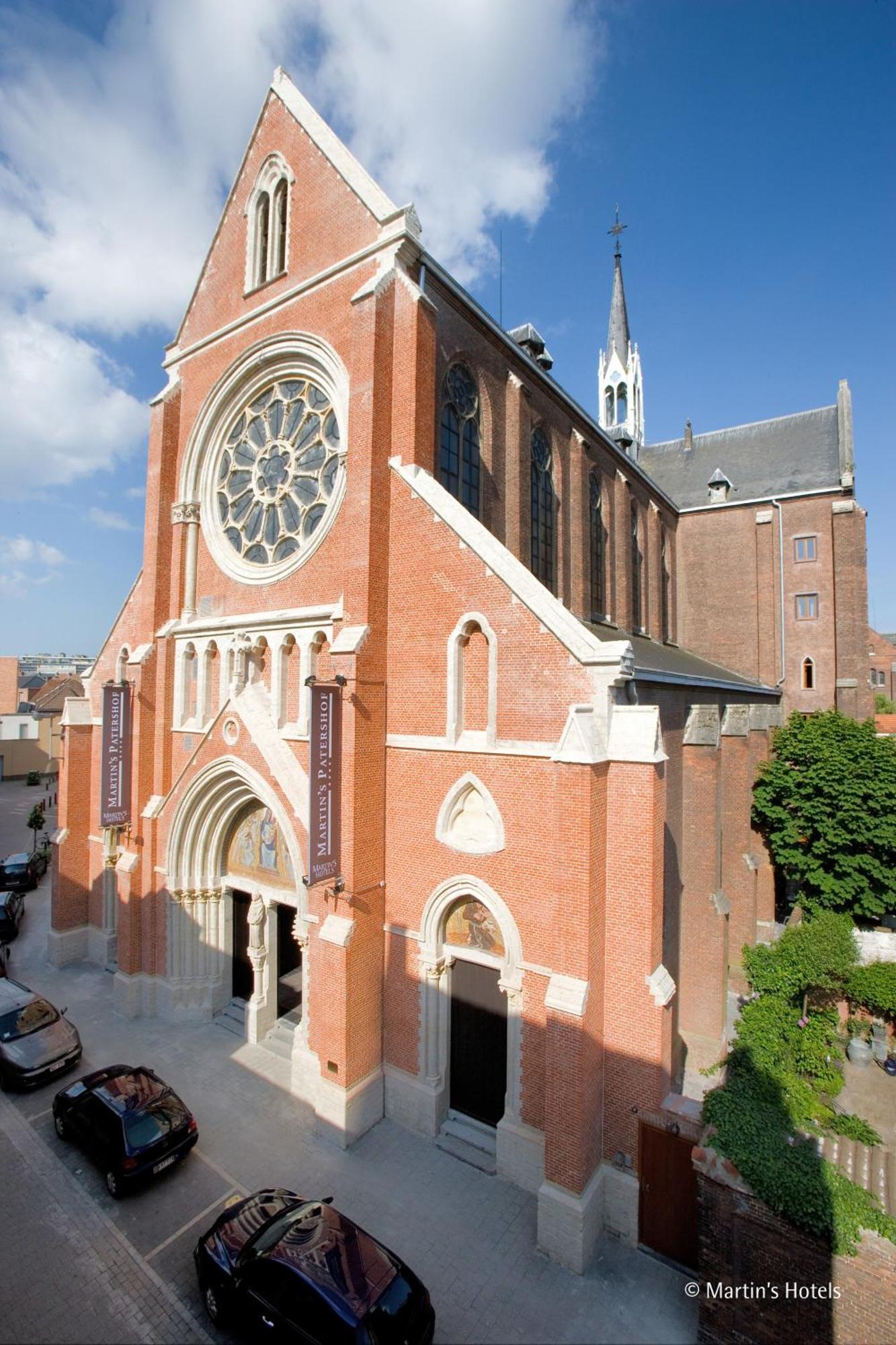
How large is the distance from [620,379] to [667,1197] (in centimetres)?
3970

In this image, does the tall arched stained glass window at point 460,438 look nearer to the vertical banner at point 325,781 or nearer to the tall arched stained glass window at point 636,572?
the vertical banner at point 325,781

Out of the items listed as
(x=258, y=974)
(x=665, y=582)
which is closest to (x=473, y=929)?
(x=258, y=974)

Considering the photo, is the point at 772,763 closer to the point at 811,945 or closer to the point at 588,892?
the point at 811,945

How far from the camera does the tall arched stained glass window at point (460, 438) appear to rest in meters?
13.0

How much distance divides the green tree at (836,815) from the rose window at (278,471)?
678 inches

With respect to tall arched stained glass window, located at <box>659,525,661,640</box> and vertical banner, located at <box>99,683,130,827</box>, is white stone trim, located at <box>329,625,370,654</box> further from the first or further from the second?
tall arched stained glass window, located at <box>659,525,661,640</box>

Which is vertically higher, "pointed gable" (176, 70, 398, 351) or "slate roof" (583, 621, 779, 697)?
"pointed gable" (176, 70, 398, 351)

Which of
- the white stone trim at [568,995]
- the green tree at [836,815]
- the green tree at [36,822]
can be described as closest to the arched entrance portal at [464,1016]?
the white stone trim at [568,995]

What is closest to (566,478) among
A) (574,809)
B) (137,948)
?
(574,809)

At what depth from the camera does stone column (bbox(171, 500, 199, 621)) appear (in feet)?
49.8

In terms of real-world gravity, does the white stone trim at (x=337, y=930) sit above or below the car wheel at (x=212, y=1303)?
above

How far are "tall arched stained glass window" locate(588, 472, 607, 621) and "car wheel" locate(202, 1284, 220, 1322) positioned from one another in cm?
1621

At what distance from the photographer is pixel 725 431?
3288 cm

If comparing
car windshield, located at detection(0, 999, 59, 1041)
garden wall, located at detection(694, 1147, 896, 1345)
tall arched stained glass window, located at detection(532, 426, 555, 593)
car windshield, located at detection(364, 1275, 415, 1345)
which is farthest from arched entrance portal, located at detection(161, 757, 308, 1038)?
tall arched stained glass window, located at detection(532, 426, 555, 593)
